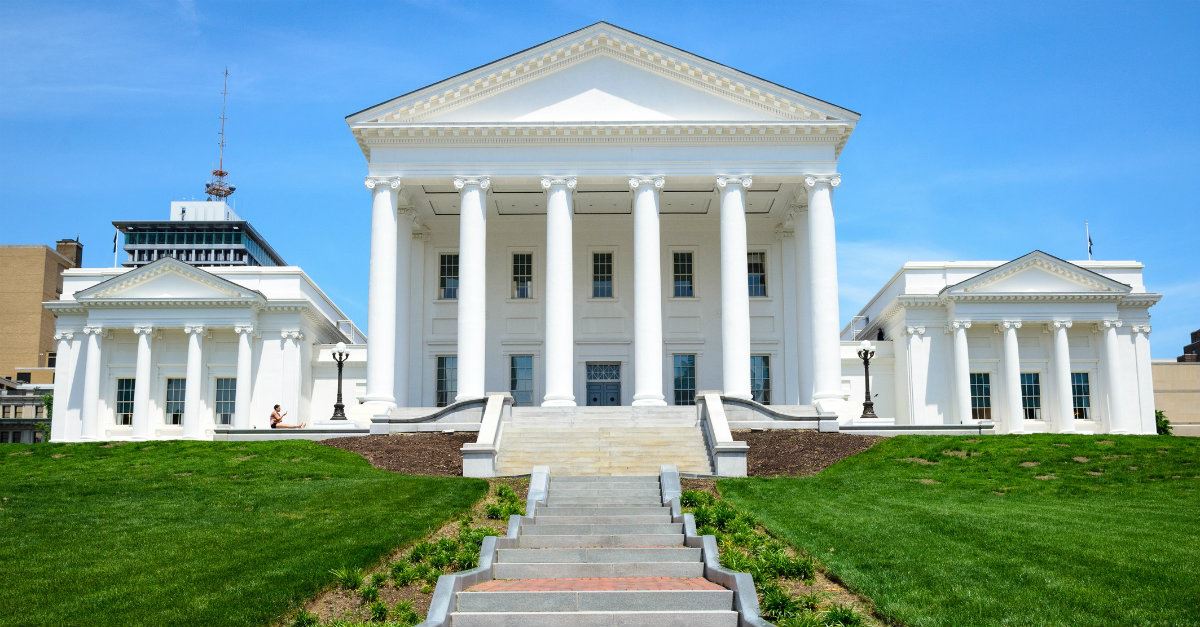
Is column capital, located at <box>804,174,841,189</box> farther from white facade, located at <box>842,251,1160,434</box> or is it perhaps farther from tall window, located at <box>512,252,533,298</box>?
tall window, located at <box>512,252,533,298</box>

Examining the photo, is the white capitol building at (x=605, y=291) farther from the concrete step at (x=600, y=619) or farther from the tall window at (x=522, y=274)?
the concrete step at (x=600, y=619)

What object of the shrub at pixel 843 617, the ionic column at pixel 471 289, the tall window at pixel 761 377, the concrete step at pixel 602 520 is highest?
the ionic column at pixel 471 289

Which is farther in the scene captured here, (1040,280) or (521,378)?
(1040,280)

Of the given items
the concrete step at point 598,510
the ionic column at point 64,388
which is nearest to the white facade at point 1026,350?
the concrete step at point 598,510

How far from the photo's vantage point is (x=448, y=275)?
46.3m

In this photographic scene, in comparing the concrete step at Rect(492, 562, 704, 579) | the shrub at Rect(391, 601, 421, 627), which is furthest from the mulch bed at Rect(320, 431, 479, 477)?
the shrub at Rect(391, 601, 421, 627)

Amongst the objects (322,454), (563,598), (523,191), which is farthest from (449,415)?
(563,598)

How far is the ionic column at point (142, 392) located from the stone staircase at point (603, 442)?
19.7m

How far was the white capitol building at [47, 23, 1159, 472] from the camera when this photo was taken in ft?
128

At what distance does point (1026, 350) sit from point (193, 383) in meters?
36.1

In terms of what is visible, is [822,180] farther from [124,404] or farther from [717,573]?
[124,404]

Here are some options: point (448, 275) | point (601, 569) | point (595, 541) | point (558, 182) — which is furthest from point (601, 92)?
point (601, 569)

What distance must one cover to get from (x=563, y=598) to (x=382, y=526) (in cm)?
517

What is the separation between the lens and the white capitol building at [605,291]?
38969 millimetres
